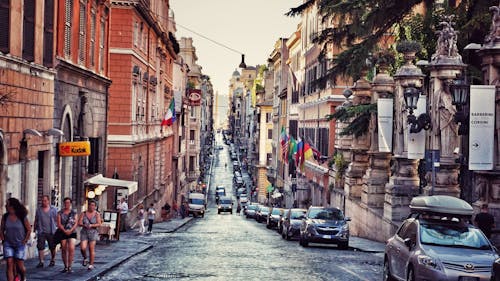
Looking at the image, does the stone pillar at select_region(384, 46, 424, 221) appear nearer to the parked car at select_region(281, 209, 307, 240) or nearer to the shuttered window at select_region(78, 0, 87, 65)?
the parked car at select_region(281, 209, 307, 240)

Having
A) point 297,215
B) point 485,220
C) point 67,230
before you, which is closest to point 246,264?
point 67,230

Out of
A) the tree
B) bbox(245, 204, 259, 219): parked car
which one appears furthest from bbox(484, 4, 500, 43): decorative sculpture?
bbox(245, 204, 259, 219): parked car

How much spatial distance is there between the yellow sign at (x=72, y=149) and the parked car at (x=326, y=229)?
336 inches

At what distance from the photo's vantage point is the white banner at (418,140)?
89.6ft

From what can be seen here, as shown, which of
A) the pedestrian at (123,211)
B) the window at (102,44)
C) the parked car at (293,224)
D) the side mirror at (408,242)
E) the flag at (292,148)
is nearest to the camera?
the side mirror at (408,242)

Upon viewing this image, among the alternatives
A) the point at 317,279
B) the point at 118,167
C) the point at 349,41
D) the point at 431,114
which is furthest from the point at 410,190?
the point at 118,167

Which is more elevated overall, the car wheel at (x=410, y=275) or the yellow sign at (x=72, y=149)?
the yellow sign at (x=72, y=149)

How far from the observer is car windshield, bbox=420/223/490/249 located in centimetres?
1655

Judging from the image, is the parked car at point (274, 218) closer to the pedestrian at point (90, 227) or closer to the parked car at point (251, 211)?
the parked car at point (251, 211)

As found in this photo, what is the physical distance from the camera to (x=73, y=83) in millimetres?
29891

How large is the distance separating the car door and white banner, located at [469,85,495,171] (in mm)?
5351

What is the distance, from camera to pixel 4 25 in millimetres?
20562

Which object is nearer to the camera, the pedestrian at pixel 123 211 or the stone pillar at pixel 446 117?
the stone pillar at pixel 446 117

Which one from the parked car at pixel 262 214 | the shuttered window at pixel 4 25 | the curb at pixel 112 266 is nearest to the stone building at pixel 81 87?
the curb at pixel 112 266
